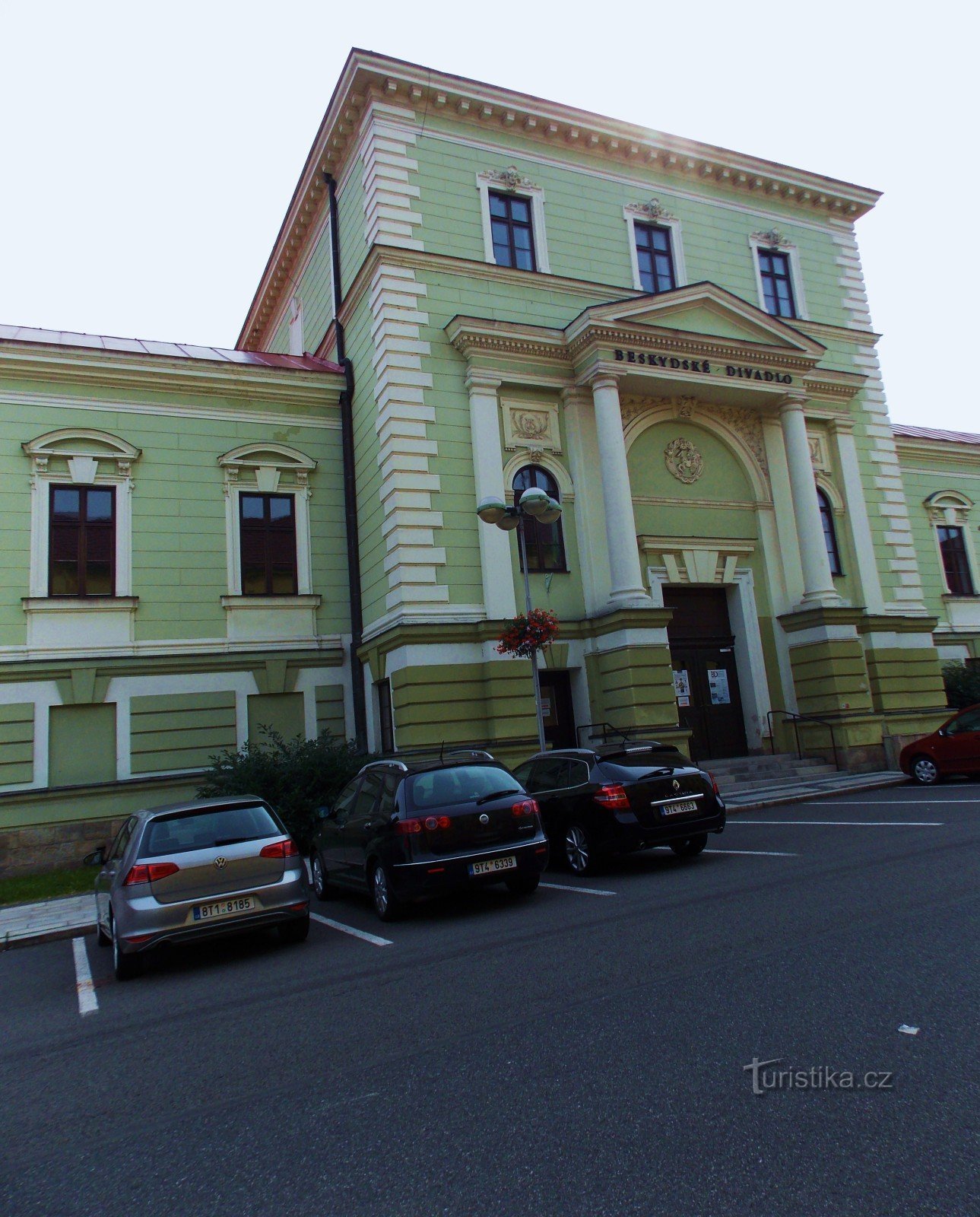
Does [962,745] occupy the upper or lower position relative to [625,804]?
upper

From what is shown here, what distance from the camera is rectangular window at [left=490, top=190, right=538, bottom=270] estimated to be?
813 inches

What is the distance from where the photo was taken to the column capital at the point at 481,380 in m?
18.9

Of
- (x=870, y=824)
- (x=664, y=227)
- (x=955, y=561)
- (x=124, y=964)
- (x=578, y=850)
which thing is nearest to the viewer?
(x=124, y=964)

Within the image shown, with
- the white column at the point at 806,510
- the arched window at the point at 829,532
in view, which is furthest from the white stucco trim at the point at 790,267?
the arched window at the point at 829,532

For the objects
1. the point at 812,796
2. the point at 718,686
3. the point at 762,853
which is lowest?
the point at 762,853

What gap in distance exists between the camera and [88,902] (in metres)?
12.2

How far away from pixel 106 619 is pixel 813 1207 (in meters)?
17.4

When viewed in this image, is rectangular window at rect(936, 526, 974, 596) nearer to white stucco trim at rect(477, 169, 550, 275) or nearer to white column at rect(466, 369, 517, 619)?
white stucco trim at rect(477, 169, 550, 275)

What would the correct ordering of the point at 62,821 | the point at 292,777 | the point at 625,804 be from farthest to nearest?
the point at 62,821
the point at 292,777
the point at 625,804

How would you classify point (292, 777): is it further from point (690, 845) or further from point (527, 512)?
point (690, 845)

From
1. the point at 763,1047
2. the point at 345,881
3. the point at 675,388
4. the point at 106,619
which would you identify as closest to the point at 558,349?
the point at 675,388

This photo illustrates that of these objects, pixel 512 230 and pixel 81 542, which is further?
pixel 512 230

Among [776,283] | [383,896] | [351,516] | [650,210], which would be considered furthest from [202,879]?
[776,283]

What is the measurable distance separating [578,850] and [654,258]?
17456 millimetres
